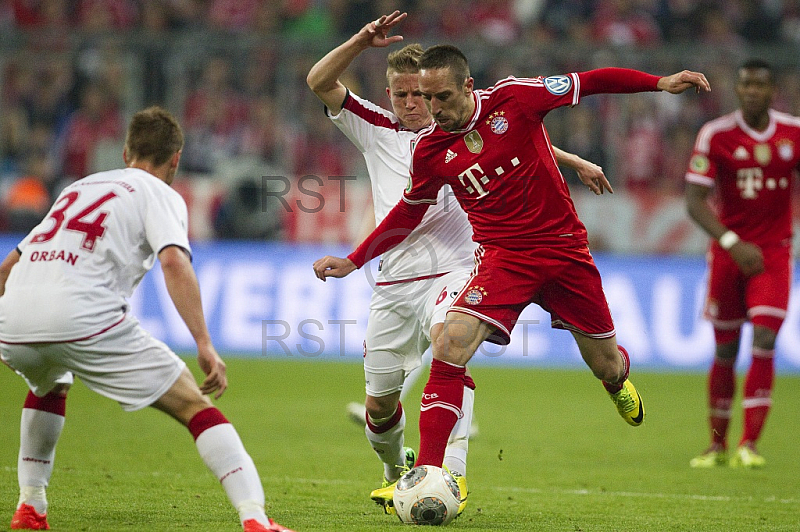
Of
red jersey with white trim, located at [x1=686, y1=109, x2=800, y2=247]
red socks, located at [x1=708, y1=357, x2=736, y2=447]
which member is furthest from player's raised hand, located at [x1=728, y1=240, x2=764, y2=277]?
red socks, located at [x1=708, y1=357, x2=736, y2=447]

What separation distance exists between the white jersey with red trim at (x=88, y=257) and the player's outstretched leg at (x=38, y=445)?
1.92 feet

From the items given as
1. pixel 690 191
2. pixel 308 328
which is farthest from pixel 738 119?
pixel 308 328

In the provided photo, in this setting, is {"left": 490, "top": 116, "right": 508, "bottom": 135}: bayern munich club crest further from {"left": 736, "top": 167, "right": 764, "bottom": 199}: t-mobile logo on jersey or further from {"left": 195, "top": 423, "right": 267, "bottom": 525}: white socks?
{"left": 736, "top": 167, "right": 764, "bottom": 199}: t-mobile logo on jersey

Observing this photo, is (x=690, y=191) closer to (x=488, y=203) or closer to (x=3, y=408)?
(x=488, y=203)

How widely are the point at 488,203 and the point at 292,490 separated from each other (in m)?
2.22

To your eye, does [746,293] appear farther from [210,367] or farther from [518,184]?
[210,367]

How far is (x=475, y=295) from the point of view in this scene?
5.46 meters

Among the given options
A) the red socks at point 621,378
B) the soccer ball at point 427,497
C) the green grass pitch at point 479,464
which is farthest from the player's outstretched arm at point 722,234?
the soccer ball at point 427,497

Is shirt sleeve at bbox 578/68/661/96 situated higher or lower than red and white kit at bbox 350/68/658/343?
higher

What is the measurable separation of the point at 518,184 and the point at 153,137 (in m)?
1.94

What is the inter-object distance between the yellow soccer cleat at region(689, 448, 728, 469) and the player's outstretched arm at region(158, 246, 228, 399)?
4860 millimetres

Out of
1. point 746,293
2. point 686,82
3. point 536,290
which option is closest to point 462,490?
point 536,290

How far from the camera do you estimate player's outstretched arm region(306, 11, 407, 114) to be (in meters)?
6.01

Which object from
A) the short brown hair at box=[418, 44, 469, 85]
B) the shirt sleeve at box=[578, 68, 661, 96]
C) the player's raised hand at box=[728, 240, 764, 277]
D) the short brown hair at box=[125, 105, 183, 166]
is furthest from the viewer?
the player's raised hand at box=[728, 240, 764, 277]
